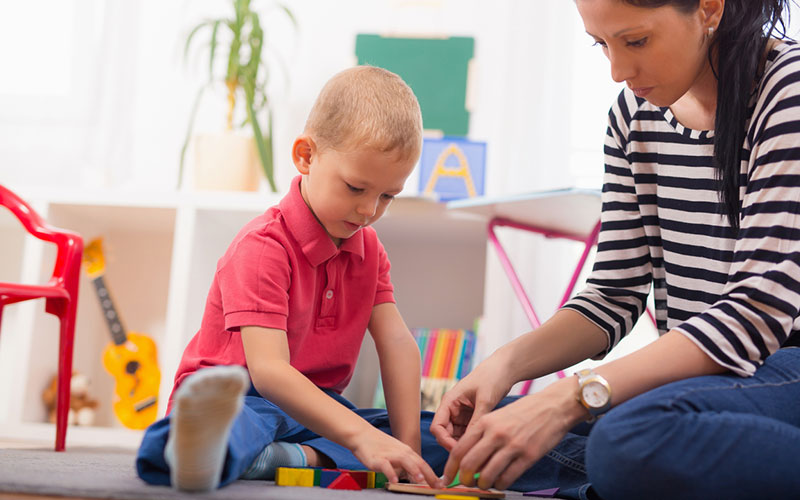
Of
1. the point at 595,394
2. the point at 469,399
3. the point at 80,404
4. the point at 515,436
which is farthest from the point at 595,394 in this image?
the point at 80,404

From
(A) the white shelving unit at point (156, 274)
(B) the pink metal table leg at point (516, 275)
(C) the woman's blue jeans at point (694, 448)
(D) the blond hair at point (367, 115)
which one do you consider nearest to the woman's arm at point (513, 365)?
(C) the woman's blue jeans at point (694, 448)

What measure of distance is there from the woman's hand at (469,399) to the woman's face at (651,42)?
0.41m

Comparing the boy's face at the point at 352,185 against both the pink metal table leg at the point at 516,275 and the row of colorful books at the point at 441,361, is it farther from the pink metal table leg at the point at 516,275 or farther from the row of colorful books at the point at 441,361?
the row of colorful books at the point at 441,361

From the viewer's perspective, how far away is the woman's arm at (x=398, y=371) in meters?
1.16

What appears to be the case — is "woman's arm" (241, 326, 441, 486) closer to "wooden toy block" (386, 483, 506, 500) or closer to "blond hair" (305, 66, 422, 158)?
"wooden toy block" (386, 483, 506, 500)

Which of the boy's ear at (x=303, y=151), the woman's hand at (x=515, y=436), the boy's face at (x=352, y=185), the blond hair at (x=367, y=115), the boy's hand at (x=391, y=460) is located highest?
the blond hair at (x=367, y=115)

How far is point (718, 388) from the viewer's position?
84 centimetres

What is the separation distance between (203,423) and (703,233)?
741 mm

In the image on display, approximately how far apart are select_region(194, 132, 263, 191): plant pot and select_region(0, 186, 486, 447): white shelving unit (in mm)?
130

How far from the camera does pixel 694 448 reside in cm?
79

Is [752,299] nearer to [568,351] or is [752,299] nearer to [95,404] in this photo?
[568,351]

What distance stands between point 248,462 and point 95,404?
1586 millimetres

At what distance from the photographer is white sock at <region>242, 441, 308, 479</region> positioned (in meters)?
0.96

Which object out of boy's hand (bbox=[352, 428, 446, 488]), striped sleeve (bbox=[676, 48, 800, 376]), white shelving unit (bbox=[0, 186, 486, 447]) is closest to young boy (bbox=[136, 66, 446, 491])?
boy's hand (bbox=[352, 428, 446, 488])
